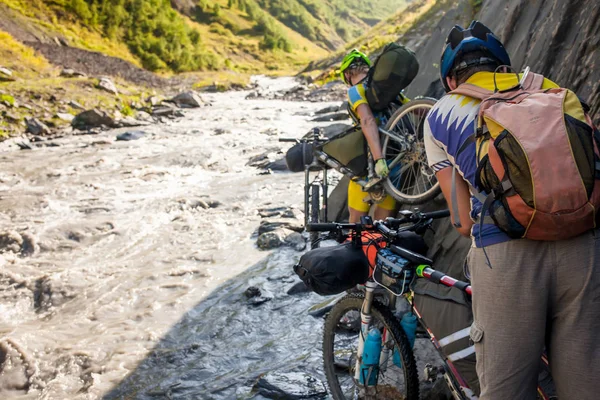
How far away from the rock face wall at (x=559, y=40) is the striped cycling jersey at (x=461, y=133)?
1.89 metres

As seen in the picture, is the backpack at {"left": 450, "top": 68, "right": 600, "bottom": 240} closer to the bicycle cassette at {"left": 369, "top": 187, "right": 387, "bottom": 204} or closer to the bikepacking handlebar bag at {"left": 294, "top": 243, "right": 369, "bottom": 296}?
the bikepacking handlebar bag at {"left": 294, "top": 243, "right": 369, "bottom": 296}

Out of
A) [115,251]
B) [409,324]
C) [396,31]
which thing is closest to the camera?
[409,324]

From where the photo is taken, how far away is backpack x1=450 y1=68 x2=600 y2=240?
6.19 ft

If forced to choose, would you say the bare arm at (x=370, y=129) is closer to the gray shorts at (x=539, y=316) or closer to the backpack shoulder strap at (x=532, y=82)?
the backpack shoulder strap at (x=532, y=82)

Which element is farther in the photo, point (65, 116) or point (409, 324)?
point (65, 116)

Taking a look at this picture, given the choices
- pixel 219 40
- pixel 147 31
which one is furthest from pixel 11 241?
pixel 219 40

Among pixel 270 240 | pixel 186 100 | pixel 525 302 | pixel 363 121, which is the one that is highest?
pixel 363 121

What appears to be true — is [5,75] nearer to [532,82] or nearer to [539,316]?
[532,82]

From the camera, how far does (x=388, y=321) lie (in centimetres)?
319

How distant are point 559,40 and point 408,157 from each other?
171cm

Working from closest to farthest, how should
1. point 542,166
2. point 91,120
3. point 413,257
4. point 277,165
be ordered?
point 542,166, point 413,257, point 277,165, point 91,120

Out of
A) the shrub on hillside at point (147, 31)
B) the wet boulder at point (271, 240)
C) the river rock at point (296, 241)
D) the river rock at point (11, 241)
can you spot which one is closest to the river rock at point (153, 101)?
the river rock at point (11, 241)

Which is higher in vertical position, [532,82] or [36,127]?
[532,82]

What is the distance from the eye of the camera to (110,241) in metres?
8.96
